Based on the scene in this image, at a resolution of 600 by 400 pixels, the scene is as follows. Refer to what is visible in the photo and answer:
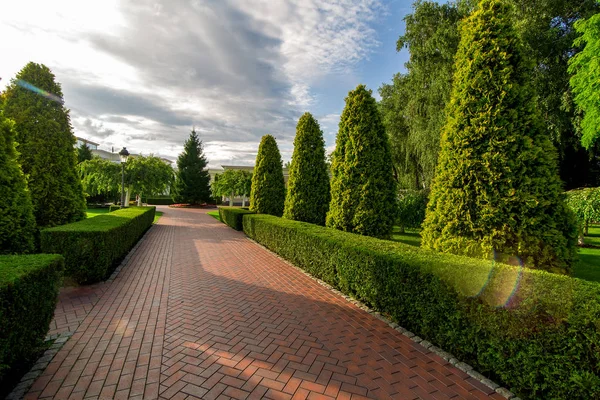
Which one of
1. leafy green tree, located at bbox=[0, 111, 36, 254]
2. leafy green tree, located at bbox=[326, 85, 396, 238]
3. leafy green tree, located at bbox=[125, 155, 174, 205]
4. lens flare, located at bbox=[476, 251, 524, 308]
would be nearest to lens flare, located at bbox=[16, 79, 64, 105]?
leafy green tree, located at bbox=[0, 111, 36, 254]

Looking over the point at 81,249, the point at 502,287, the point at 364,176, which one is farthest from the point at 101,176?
the point at 502,287

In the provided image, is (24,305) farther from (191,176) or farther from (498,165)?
(191,176)

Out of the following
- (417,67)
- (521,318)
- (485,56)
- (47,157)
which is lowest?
(521,318)

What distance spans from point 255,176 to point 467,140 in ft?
42.9

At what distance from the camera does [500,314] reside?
3037 mm

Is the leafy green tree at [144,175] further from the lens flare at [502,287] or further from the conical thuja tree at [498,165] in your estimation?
the lens flare at [502,287]

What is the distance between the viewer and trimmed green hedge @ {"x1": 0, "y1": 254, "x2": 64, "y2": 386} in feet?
8.20

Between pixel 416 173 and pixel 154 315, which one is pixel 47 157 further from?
pixel 416 173

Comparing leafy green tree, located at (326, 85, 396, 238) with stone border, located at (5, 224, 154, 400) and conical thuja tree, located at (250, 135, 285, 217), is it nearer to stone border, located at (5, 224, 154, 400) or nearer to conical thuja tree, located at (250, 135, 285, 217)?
stone border, located at (5, 224, 154, 400)

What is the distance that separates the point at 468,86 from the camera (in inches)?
208

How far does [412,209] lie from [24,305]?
49.2ft

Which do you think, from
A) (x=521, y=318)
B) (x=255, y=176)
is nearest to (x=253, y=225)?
(x=255, y=176)

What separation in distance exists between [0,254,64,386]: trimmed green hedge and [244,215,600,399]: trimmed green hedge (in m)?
4.49

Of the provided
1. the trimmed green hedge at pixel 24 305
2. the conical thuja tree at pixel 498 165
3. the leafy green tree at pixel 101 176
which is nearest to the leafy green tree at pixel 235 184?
the leafy green tree at pixel 101 176
